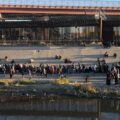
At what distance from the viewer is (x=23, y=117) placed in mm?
34844

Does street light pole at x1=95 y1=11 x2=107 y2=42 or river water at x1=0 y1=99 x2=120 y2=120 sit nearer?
river water at x1=0 y1=99 x2=120 y2=120

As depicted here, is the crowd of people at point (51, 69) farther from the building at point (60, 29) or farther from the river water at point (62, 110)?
the building at point (60, 29)

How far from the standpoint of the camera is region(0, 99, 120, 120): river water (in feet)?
115

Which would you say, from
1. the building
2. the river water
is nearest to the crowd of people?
the river water

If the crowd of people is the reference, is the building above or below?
above

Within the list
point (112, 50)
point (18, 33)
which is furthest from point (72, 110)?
point (18, 33)

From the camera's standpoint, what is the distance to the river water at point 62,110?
34.9m

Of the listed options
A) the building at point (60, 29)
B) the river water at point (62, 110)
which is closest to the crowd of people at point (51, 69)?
the river water at point (62, 110)

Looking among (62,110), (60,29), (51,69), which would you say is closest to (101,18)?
(60,29)

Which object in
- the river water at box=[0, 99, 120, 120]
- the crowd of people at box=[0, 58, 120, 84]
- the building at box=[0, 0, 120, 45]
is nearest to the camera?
the river water at box=[0, 99, 120, 120]

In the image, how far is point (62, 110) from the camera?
36938 millimetres

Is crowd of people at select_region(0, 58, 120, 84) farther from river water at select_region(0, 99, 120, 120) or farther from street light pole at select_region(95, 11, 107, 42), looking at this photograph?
street light pole at select_region(95, 11, 107, 42)

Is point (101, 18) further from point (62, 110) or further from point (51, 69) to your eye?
point (62, 110)

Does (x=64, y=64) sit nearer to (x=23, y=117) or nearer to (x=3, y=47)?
(x=3, y=47)
